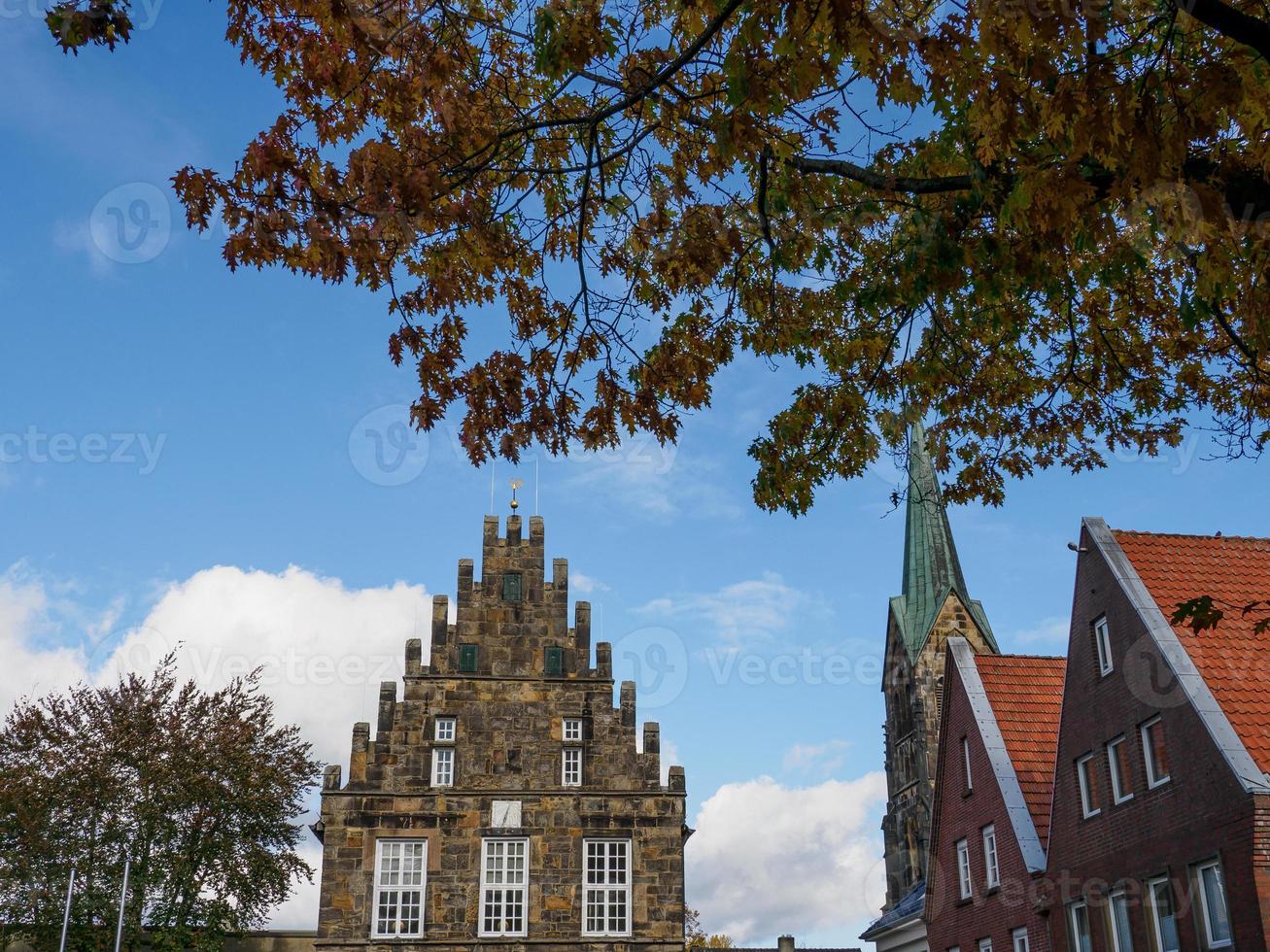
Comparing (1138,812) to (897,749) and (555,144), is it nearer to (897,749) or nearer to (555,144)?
(555,144)

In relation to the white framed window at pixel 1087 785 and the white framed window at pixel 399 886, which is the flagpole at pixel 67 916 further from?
the white framed window at pixel 1087 785

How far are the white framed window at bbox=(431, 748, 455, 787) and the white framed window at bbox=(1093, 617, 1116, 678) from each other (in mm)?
19673

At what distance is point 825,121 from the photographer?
9.76 meters

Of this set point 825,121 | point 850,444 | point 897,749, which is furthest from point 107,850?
point 897,749

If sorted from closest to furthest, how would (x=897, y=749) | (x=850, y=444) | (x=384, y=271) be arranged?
(x=384, y=271)
(x=850, y=444)
(x=897, y=749)

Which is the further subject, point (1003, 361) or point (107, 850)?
point (107, 850)

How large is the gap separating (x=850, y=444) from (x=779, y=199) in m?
3.36

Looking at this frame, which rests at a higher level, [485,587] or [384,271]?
[485,587]

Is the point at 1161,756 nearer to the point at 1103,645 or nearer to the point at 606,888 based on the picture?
the point at 1103,645

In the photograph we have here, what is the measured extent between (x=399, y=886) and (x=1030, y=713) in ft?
58.6

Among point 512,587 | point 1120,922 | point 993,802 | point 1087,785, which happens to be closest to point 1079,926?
point 1120,922

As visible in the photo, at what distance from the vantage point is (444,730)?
122 ft

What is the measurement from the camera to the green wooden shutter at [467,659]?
124 feet

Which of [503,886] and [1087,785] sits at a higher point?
[1087,785]
